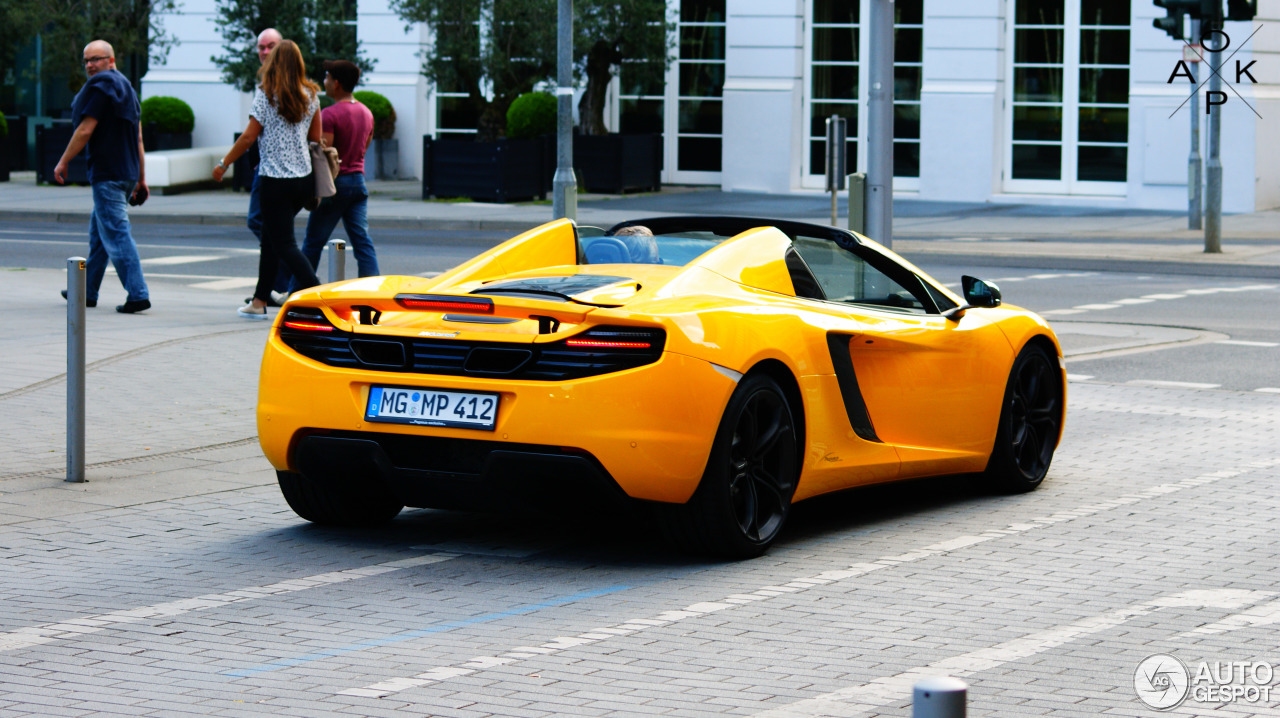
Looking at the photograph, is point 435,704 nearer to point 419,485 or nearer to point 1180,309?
point 419,485

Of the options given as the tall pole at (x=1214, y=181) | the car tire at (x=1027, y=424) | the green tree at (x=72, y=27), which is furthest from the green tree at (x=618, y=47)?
the car tire at (x=1027, y=424)

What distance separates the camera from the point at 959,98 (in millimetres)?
32438

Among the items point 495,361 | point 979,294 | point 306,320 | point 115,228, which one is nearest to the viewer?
point 495,361

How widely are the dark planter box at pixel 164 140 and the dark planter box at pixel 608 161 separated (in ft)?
28.6

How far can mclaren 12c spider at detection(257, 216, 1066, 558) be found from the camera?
241 inches

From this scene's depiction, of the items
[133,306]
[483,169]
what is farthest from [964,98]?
[133,306]

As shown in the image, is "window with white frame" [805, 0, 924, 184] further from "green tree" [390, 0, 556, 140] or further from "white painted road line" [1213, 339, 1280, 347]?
"white painted road line" [1213, 339, 1280, 347]

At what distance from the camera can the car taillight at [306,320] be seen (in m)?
6.56

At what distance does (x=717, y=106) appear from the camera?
116ft

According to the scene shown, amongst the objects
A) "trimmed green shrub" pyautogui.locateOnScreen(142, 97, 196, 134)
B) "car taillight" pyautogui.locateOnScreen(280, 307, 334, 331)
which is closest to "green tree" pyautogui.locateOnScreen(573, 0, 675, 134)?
"trimmed green shrub" pyautogui.locateOnScreen(142, 97, 196, 134)

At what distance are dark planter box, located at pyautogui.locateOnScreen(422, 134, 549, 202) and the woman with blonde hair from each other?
17.9m

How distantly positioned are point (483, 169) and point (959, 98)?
27.4 ft

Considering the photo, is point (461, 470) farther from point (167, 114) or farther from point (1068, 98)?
point (167, 114)

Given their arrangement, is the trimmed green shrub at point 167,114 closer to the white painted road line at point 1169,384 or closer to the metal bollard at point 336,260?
the metal bollard at point 336,260
